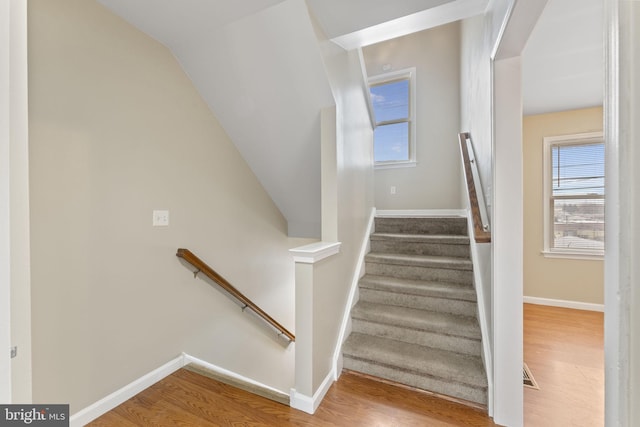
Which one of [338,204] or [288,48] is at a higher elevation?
[288,48]

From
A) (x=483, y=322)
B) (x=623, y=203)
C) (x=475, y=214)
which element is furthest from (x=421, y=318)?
(x=623, y=203)

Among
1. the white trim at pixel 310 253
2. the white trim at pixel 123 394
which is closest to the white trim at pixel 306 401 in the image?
the white trim at pixel 310 253

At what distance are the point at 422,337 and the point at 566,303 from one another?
8.79 ft

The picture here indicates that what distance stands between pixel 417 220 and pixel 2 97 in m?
3.08

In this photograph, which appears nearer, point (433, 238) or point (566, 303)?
point (433, 238)

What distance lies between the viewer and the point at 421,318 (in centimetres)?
215

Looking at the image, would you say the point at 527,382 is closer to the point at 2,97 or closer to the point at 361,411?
the point at 361,411

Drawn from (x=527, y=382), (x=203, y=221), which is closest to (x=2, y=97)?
(x=203, y=221)

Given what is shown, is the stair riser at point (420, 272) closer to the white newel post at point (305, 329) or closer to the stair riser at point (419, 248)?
the stair riser at point (419, 248)

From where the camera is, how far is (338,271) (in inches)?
82.6

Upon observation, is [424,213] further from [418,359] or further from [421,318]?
[418,359]

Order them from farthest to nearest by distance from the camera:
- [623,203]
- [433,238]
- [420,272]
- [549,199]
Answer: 1. [549,199]
2. [433,238]
3. [420,272]
4. [623,203]

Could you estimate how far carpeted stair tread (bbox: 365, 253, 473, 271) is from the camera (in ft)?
7.64

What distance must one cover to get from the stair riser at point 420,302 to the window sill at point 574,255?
2.27m
